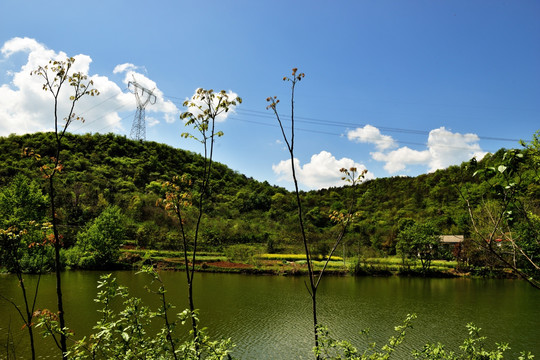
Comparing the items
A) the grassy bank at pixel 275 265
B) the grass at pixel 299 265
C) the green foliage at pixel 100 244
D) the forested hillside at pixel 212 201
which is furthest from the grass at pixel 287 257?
the green foliage at pixel 100 244

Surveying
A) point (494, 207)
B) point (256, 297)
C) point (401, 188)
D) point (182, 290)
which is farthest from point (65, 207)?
point (401, 188)

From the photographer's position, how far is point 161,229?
126 ft

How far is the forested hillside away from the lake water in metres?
11.2

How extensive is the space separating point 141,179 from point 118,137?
16766mm

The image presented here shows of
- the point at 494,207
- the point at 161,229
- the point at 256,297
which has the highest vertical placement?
the point at 494,207

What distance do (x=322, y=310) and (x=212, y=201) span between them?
4347cm

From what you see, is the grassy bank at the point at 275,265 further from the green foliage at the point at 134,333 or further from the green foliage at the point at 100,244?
the green foliage at the point at 134,333

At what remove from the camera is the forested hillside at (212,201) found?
126ft

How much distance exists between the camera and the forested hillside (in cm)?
3838

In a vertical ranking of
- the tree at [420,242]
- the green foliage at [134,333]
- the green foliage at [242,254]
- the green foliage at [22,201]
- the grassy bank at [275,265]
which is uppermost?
the green foliage at [22,201]

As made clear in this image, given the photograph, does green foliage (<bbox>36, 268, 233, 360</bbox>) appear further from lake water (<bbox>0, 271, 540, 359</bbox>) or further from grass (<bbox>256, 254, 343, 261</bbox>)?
grass (<bbox>256, 254, 343, 261</bbox>)

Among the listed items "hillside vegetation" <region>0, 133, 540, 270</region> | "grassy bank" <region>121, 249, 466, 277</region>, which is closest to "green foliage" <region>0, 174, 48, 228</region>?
"hillside vegetation" <region>0, 133, 540, 270</region>

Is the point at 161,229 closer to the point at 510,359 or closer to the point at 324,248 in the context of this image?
the point at 324,248

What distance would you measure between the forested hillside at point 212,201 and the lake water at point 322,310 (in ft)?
36.6
